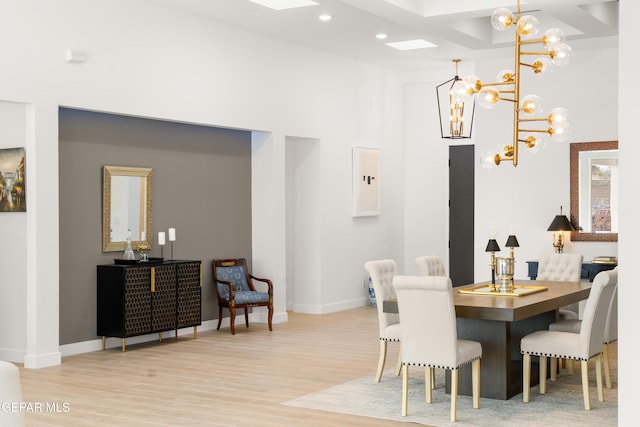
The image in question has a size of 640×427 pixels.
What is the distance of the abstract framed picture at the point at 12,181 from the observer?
757 cm

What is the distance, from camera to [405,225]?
1295cm

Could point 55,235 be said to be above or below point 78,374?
above

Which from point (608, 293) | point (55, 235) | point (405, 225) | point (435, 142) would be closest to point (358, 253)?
point (405, 225)

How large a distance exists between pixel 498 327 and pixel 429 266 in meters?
1.67

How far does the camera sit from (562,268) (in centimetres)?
819

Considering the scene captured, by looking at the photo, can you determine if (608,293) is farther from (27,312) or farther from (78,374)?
(27,312)

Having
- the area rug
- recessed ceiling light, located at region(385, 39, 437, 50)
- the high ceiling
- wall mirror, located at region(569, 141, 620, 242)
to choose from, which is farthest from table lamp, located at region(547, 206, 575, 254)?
the area rug

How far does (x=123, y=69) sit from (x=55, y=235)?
5.72 feet

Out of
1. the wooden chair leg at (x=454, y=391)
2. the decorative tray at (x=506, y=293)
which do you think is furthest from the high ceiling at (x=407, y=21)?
the wooden chair leg at (x=454, y=391)

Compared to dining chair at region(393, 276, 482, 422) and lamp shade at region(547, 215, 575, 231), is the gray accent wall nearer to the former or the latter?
lamp shade at region(547, 215, 575, 231)

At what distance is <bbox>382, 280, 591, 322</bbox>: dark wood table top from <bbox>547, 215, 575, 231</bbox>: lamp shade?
2601 mm

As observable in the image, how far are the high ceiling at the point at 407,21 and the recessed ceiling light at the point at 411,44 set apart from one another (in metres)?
0.12

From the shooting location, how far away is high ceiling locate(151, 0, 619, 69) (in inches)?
322

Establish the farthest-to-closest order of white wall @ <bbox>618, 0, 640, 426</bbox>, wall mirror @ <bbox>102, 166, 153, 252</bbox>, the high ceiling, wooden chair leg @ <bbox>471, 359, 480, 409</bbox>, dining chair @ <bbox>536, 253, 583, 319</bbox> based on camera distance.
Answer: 1. wall mirror @ <bbox>102, 166, 153, 252</bbox>
2. the high ceiling
3. dining chair @ <bbox>536, 253, 583, 319</bbox>
4. wooden chair leg @ <bbox>471, 359, 480, 409</bbox>
5. white wall @ <bbox>618, 0, 640, 426</bbox>
